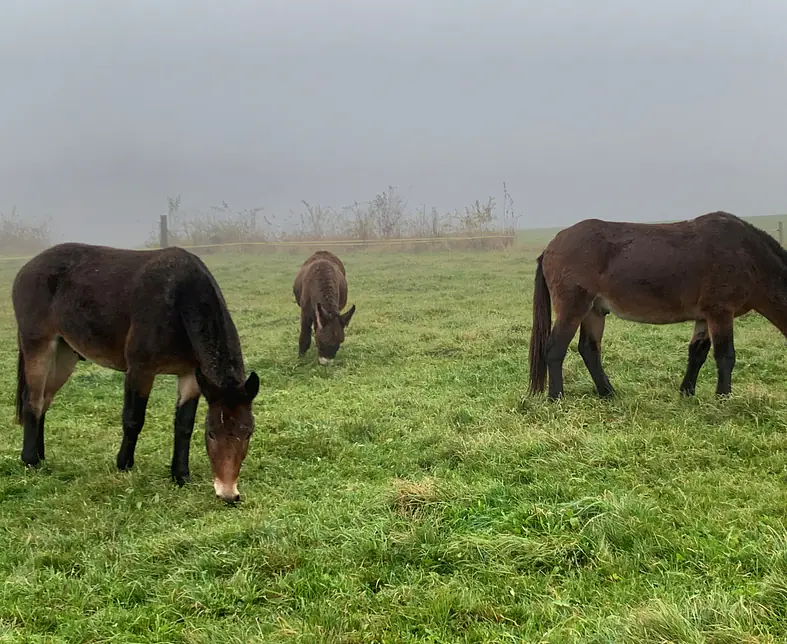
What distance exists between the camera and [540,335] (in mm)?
7102

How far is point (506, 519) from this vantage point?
12.0 feet

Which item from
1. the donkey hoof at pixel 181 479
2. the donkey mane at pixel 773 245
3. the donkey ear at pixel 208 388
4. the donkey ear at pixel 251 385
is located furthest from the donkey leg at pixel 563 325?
the donkey hoof at pixel 181 479

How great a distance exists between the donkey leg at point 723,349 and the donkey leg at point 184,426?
5121 millimetres

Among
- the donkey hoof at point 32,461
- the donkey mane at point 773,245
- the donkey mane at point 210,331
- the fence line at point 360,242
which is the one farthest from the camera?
the fence line at point 360,242

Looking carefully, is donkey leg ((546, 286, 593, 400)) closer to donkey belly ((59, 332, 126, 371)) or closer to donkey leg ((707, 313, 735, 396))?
donkey leg ((707, 313, 735, 396))

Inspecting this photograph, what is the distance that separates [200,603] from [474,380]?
210 inches

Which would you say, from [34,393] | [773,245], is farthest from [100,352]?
[773,245]

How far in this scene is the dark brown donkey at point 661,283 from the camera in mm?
6484

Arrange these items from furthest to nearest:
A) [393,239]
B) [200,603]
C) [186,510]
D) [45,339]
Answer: [393,239]
[45,339]
[186,510]
[200,603]

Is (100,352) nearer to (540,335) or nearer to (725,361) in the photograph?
(540,335)

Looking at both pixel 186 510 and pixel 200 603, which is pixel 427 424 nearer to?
pixel 186 510

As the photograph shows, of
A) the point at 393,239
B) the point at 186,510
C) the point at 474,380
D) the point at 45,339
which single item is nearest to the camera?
the point at 186,510

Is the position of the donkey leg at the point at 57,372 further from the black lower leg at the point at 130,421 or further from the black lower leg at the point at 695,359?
the black lower leg at the point at 695,359

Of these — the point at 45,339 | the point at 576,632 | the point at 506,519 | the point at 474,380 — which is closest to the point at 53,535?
the point at 45,339
